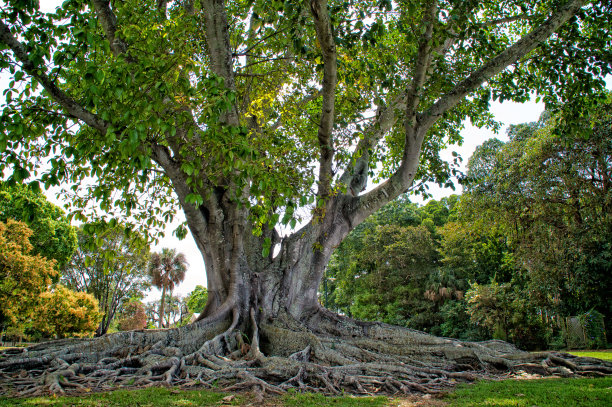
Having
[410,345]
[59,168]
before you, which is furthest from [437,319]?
[59,168]

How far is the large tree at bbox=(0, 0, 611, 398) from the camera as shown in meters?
4.48

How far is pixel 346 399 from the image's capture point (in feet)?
13.9

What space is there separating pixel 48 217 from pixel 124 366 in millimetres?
21876

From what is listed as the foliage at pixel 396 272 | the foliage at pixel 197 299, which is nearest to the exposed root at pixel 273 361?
the foliage at pixel 396 272

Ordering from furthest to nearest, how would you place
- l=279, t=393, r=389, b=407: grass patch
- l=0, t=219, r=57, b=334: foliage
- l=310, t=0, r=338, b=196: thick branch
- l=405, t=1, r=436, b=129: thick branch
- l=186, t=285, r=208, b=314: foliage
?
l=186, t=285, r=208, b=314: foliage → l=0, t=219, r=57, b=334: foliage → l=405, t=1, r=436, b=129: thick branch → l=310, t=0, r=338, b=196: thick branch → l=279, t=393, r=389, b=407: grass patch

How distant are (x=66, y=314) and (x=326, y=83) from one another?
19610mm

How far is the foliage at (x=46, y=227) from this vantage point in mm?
21328

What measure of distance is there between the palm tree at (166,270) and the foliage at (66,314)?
12825 mm

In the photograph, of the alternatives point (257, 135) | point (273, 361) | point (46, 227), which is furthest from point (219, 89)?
point (46, 227)

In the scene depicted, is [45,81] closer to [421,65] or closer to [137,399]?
[137,399]

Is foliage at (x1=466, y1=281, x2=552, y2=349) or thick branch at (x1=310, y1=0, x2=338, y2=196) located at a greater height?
thick branch at (x1=310, y1=0, x2=338, y2=196)

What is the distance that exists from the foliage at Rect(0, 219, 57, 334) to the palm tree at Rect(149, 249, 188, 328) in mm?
19235

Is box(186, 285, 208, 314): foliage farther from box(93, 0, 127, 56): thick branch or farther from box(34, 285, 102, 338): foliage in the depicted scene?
box(93, 0, 127, 56): thick branch

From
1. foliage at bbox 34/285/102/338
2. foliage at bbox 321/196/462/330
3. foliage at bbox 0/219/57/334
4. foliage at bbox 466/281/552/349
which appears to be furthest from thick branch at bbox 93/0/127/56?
foliage at bbox 321/196/462/330
